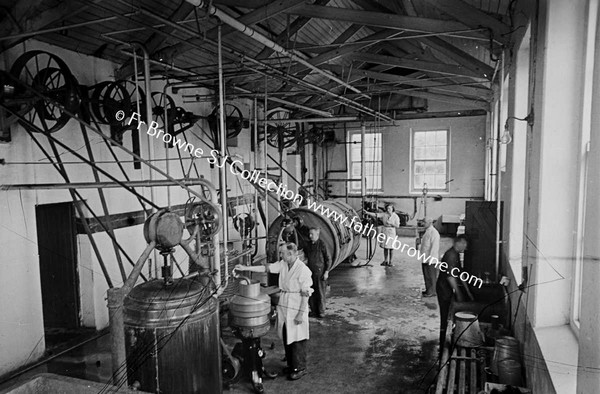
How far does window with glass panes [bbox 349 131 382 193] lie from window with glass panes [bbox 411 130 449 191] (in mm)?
1191

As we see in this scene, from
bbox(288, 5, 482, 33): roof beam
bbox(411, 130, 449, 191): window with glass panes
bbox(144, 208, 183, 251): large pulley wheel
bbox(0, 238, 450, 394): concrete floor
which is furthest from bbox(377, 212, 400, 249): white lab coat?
bbox(144, 208, 183, 251): large pulley wheel

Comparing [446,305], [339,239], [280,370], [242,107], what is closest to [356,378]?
[280,370]

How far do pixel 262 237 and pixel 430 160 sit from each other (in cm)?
1019

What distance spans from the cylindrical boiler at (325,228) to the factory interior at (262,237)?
0.05m

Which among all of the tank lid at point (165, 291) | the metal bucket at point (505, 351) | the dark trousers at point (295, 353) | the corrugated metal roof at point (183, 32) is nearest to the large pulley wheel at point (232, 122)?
the corrugated metal roof at point (183, 32)

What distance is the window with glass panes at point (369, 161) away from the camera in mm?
16109

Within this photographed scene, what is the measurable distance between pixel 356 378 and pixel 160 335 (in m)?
2.59

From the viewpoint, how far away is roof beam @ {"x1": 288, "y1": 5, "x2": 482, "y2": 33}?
6062mm

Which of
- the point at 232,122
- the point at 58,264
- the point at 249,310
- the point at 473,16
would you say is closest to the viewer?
the point at 249,310

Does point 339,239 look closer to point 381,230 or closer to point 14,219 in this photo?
point 381,230

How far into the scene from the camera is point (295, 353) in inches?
215

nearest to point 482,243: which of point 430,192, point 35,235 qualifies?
point 35,235

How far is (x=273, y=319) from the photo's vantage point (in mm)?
7164

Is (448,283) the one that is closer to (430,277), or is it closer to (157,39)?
(430,277)
